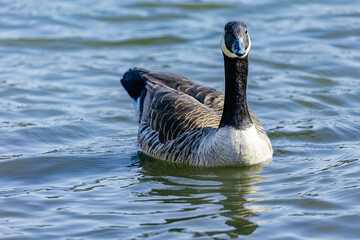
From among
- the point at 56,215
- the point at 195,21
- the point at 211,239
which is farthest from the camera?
the point at 195,21

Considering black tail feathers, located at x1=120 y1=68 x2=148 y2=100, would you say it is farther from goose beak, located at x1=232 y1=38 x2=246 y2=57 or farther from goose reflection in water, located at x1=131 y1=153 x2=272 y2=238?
goose beak, located at x1=232 y1=38 x2=246 y2=57

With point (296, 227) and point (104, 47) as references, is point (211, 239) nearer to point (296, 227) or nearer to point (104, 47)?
point (296, 227)

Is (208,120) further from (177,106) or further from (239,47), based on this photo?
(239,47)

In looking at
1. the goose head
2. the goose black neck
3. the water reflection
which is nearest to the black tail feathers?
the water reflection

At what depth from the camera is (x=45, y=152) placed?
1102 centimetres

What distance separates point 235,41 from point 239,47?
15 cm

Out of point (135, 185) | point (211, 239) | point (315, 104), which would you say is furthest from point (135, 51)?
point (211, 239)

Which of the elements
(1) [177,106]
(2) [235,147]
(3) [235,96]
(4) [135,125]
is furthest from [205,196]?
(4) [135,125]

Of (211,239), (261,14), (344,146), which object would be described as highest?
(261,14)

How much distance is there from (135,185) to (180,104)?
1.70 meters

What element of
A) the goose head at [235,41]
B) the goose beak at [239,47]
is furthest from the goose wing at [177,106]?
the goose beak at [239,47]

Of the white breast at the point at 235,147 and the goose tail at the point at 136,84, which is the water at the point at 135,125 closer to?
the white breast at the point at 235,147

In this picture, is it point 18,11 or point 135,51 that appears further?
point 18,11

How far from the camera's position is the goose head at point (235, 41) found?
354 inches
